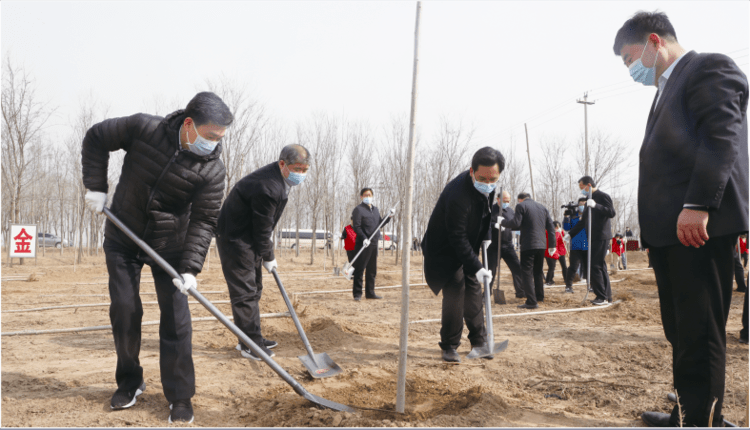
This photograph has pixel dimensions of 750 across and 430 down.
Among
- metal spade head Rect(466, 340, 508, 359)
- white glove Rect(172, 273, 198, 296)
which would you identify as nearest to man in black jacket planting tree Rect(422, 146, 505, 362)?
metal spade head Rect(466, 340, 508, 359)

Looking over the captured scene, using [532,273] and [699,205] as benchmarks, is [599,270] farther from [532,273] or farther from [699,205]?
[699,205]

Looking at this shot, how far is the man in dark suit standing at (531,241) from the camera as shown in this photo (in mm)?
7301

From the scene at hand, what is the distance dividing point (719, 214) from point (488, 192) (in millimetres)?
1893

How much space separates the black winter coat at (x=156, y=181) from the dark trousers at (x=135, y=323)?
0.13 m

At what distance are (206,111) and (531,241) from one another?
5841mm

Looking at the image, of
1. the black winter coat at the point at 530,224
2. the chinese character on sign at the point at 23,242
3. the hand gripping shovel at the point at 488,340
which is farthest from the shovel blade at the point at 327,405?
the chinese character on sign at the point at 23,242

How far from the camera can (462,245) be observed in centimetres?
382

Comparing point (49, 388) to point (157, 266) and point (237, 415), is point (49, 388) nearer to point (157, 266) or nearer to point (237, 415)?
point (157, 266)

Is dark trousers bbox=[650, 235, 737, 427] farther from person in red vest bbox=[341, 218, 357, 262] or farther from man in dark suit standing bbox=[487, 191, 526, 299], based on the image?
person in red vest bbox=[341, 218, 357, 262]

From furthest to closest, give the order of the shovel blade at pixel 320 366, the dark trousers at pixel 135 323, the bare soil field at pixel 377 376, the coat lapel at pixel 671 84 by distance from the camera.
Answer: the shovel blade at pixel 320 366, the dark trousers at pixel 135 323, the bare soil field at pixel 377 376, the coat lapel at pixel 671 84

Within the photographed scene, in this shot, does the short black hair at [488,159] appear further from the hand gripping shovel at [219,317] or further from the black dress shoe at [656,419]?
the hand gripping shovel at [219,317]

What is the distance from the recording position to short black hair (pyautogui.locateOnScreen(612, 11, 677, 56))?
237cm

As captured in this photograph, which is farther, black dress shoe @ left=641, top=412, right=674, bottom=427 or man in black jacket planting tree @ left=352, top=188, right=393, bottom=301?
man in black jacket planting tree @ left=352, top=188, right=393, bottom=301

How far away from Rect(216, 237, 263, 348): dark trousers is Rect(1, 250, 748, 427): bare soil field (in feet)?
1.06
